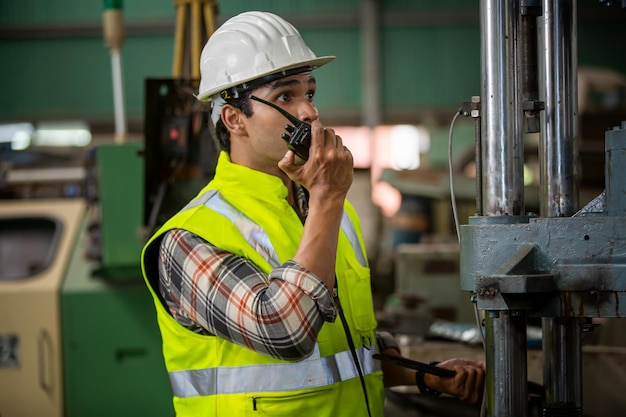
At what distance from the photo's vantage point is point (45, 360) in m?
3.18

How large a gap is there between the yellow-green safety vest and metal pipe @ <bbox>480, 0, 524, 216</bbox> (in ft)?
1.19

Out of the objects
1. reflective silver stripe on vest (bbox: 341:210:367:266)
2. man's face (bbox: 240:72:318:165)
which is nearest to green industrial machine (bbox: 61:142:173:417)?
reflective silver stripe on vest (bbox: 341:210:367:266)

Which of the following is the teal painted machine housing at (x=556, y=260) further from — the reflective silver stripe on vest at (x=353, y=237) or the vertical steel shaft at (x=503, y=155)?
the reflective silver stripe on vest at (x=353, y=237)

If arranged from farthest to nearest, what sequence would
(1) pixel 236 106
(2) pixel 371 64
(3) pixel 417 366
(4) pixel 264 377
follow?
(2) pixel 371 64 < (3) pixel 417 366 < (1) pixel 236 106 < (4) pixel 264 377

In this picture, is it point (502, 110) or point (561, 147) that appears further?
point (561, 147)

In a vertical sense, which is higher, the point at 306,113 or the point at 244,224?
the point at 306,113

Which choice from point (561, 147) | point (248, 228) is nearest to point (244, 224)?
point (248, 228)

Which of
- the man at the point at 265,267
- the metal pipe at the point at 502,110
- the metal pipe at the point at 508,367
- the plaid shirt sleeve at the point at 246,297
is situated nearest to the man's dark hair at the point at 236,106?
the man at the point at 265,267

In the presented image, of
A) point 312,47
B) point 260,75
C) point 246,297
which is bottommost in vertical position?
point 246,297

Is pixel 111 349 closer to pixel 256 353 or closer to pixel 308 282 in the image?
pixel 256 353

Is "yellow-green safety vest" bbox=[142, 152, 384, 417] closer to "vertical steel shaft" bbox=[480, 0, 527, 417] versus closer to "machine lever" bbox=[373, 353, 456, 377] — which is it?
A: "machine lever" bbox=[373, 353, 456, 377]

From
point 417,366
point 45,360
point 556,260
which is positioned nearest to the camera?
point 556,260

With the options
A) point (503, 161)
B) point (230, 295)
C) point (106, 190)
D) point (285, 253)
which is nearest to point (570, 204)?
point (503, 161)

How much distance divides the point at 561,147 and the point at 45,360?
226 cm
